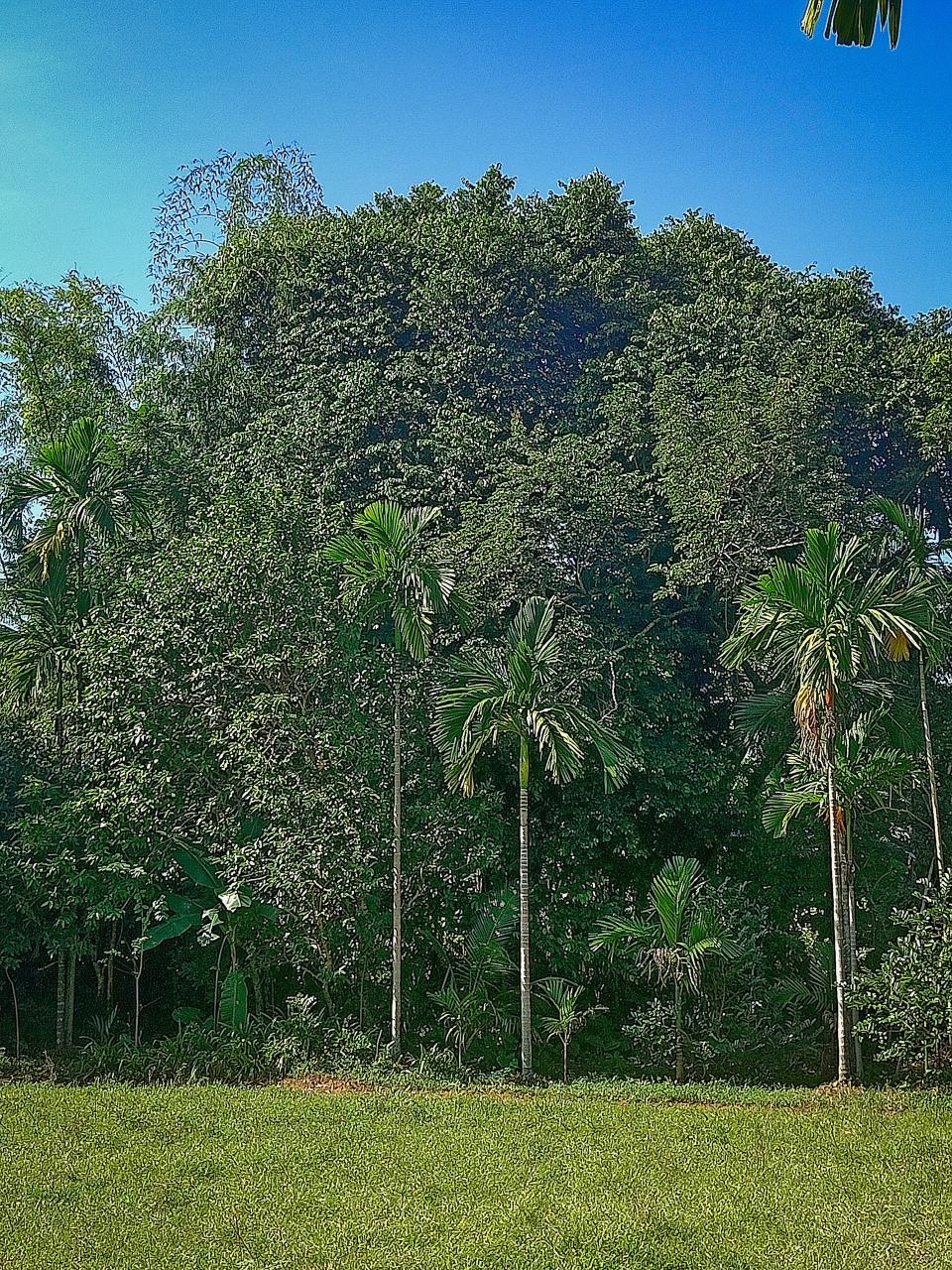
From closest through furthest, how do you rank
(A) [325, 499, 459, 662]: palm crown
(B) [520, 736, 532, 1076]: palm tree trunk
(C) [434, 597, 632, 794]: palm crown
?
1. (B) [520, 736, 532, 1076]: palm tree trunk
2. (C) [434, 597, 632, 794]: palm crown
3. (A) [325, 499, 459, 662]: palm crown

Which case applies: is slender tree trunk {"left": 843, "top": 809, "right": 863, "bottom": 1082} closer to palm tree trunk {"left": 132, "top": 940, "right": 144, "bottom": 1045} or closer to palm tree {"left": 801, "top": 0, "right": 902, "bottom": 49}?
palm tree trunk {"left": 132, "top": 940, "right": 144, "bottom": 1045}

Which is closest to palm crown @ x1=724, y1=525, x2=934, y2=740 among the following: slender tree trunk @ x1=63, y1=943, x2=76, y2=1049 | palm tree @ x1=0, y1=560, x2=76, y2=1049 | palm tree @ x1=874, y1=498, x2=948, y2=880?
palm tree @ x1=874, y1=498, x2=948, y2=880

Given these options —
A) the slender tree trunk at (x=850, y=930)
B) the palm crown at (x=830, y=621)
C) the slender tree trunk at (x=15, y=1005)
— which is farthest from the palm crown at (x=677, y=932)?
the slender tree trunk at (x=15, y=1005)

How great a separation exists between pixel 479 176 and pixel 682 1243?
1530 cm

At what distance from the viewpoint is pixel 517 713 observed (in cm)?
1159

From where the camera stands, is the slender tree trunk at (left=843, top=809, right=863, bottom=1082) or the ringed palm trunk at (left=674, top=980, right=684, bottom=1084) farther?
the ringed palm trunk at (left=674, top=980, right=684, bottom=1084)

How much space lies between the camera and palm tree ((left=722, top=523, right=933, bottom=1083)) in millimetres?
10562

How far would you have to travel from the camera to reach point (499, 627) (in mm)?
14375

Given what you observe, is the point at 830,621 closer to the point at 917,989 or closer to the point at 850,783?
the point at 850,783

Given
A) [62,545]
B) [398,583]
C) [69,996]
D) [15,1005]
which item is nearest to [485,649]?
[398,583]

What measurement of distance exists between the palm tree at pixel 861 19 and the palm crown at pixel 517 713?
8186 millimetres

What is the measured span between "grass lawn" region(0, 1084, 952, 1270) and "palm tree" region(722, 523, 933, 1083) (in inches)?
100

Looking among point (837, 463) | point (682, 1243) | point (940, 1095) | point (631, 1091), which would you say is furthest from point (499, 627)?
point (682, 1243)

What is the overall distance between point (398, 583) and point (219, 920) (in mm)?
4374
